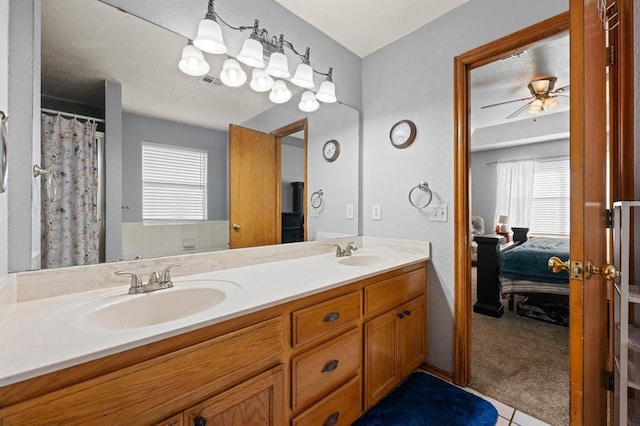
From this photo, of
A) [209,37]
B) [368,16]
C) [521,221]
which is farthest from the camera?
[521,221]

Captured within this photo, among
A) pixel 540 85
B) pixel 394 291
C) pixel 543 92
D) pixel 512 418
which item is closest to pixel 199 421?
pixel 394 291

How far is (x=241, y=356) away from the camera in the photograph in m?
0.93

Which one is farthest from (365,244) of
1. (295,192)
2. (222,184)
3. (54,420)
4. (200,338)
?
(54,420)

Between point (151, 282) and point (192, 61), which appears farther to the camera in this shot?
point (192, 61)

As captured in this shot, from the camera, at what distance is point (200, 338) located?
2.76 ft

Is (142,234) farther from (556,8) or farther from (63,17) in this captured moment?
(556,8)

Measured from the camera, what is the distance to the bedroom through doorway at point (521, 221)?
182 centimetres

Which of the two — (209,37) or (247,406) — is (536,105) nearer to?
(209,37)

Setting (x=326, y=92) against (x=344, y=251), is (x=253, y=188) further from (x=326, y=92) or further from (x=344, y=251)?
(x=326, y=92)

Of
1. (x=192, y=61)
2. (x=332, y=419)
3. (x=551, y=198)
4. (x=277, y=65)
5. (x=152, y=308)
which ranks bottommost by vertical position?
(x=332, y=419)

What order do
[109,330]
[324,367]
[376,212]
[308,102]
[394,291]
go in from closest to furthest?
1. [109,330]
2. [324,367]
3. [394,291]
4. [308,102]
5. [376,212]

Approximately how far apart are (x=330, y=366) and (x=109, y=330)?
88 centimetres

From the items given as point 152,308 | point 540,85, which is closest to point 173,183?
point 152,308

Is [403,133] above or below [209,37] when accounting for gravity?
below
